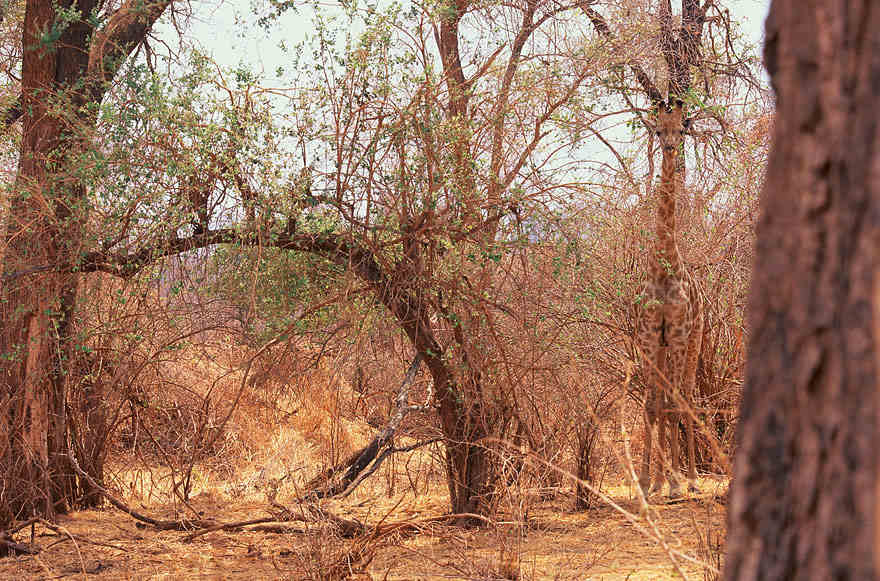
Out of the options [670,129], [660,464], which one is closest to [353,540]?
[660,464]

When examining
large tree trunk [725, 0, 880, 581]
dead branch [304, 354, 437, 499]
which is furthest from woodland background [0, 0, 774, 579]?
large tree trunk [725, 0, 880, 581]

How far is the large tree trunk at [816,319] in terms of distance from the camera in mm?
1172

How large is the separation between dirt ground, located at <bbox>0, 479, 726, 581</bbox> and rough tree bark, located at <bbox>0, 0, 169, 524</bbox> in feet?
1.77

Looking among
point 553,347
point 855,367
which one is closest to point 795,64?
point 855,367

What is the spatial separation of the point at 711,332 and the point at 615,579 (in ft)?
10.3

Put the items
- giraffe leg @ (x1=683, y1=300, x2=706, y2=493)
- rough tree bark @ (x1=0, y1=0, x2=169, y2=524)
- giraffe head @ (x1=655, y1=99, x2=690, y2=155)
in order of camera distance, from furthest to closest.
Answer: giraffe leg @ (x1=683, y1=300, x2=706, y2=493) < giraffe head @ (x1=655, y1=99, x2=690, y2=155) < rough tree bark @ (x1=0, y1=0, x2=169, y2=524)

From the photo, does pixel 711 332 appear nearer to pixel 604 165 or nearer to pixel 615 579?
pixel 604 165

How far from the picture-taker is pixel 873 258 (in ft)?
3.85

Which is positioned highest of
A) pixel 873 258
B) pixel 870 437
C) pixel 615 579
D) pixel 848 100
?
pixel 848 100

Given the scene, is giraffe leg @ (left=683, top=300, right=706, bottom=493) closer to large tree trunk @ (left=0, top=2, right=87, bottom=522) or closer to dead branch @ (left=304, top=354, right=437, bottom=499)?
dead branch @ (left=304, top=354, right=437, bottom=499)

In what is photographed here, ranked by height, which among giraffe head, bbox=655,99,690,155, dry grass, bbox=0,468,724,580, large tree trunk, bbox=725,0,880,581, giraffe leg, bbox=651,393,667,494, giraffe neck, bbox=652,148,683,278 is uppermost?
giraffe head, bbox=655,99,690,155

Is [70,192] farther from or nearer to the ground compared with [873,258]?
farther from the ground

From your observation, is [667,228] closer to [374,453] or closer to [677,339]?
[677,339]

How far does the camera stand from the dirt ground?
15.1 feet
